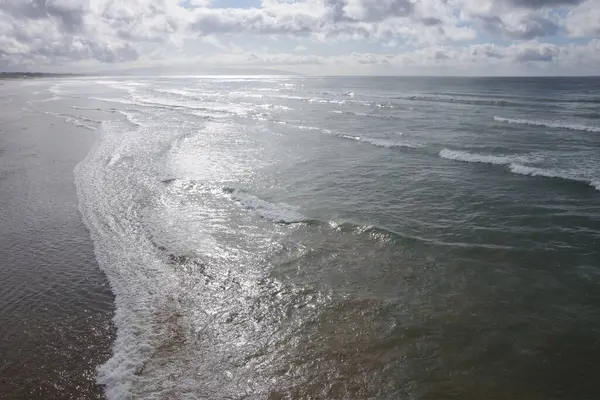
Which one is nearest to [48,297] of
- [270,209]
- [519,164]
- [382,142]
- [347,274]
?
[347,274]

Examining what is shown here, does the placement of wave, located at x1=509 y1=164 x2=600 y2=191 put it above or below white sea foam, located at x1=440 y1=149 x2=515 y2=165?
below

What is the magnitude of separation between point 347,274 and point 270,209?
16.0 ft

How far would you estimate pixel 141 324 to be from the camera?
726 centimetres

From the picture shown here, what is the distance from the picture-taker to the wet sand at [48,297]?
19.8 ft

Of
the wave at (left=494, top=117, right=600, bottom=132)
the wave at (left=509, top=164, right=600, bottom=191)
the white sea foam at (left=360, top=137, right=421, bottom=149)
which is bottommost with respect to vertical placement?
the wave at (left=509, top=164, right=600, bottom=191)

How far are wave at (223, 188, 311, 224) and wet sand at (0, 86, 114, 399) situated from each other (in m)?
4.96

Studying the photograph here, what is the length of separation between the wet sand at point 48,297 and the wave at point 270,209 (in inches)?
195

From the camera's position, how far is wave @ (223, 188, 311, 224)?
12414 millimetres

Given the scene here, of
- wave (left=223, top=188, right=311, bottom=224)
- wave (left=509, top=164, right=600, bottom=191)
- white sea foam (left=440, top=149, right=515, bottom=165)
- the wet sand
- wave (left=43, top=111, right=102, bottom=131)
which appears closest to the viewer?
the wet sand

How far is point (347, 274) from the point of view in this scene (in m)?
9.10

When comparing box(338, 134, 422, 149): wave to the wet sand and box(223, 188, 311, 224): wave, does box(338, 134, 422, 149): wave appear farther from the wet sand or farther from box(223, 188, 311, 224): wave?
the wet sand

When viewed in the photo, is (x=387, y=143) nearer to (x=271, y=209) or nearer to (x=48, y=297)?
(x=271, y=209)

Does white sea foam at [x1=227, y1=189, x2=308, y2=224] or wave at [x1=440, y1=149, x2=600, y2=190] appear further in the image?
wave at [x1=440, y1=149, x2=600, y2=190]

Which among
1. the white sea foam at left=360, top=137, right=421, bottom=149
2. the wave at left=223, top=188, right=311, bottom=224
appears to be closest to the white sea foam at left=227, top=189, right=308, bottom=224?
the wave at left=223, top=188, right=311, bottom=224
